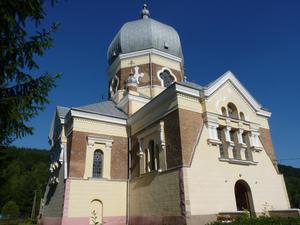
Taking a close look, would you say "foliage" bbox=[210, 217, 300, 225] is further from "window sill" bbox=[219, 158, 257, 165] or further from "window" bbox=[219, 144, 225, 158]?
"window" bbox=[219, 144, 225, 158]

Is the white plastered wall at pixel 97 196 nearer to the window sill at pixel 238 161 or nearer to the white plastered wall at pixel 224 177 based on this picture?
the white plastered wall at pixel 224 177

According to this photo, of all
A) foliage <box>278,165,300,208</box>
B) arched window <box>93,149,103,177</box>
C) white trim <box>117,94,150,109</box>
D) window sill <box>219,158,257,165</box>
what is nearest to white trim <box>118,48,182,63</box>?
white trim <box>117,94,150,109</box>

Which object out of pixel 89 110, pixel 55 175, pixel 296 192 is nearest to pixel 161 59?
pixel 89 110

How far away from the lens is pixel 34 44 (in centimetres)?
934

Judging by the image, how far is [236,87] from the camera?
19.0 meters

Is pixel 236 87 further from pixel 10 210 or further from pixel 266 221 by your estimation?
pixel 10 210

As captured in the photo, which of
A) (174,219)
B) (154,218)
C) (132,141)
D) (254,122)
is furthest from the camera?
(132,141)

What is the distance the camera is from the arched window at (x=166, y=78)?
2612cm

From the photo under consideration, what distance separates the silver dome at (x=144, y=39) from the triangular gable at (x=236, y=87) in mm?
10082

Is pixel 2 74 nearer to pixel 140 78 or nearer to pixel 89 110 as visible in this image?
pixel 89 110

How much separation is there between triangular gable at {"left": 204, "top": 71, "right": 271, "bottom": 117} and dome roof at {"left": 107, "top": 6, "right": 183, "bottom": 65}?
10.1 m

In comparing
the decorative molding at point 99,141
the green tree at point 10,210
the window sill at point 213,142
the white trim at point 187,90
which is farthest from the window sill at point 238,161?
the green tree at point 10,210

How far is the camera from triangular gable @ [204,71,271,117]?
17344 mm

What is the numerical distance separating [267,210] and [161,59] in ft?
54.2
